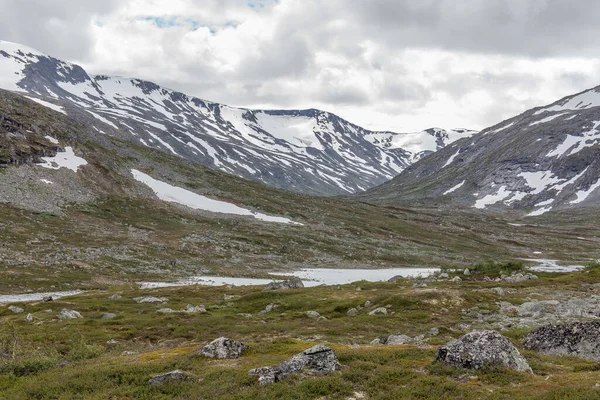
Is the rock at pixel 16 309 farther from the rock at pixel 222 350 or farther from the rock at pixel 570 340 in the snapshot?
the rock at pixel 570 340

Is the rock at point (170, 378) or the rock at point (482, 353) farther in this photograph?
the rock at point (170, 378)

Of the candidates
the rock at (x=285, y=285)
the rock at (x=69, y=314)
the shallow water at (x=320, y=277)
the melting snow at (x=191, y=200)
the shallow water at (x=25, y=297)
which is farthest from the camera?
the melting snow at (x=191, y=200)

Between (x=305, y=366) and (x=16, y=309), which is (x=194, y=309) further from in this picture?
(x=305, y=366)

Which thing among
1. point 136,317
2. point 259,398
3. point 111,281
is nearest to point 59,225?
point 111,281

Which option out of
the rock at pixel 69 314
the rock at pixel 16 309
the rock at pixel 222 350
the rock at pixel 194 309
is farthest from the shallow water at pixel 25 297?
the rock at pixel 222 350

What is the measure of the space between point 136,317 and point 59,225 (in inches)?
Result: 2789

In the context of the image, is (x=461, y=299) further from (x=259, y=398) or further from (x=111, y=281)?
(x=111, y=281)

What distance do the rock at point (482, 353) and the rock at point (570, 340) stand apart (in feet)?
20.0

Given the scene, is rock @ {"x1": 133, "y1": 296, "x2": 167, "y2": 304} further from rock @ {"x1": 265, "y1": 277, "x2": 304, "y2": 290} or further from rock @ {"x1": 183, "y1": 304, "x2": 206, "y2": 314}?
rock @ {"x1": 265, "y1": 277, "x2": 304, "y2": 290}

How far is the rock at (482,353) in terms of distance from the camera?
2125cm

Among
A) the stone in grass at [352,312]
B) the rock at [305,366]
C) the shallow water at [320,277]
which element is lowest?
the shallow water at [320,277]

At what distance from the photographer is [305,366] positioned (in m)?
22.2

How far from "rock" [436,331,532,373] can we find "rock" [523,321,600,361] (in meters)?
6.11

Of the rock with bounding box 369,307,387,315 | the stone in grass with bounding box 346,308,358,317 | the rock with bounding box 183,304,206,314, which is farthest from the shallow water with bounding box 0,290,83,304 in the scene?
the rock with bounding box 369,307,387,315
